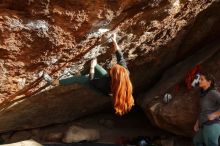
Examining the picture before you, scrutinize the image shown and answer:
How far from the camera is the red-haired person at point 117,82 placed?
237 inches

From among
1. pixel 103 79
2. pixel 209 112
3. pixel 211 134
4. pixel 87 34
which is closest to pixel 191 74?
pixel 209 112

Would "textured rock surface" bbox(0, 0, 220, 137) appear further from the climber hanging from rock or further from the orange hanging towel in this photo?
the orange hanging towel

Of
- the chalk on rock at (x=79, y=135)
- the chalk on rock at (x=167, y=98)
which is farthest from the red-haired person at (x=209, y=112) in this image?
the chalk on rock at (x=79, y=135)

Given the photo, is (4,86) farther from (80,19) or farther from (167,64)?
(167,64)

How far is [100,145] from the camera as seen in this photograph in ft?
27.0

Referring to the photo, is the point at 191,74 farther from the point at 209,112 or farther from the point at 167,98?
the point at 209,112

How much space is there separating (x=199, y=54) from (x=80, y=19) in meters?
3.55

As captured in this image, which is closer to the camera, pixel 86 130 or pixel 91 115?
pixel 86 130

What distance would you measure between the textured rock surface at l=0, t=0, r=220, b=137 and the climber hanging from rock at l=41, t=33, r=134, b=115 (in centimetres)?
37

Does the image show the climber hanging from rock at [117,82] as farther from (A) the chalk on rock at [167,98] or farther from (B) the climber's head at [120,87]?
(A) the chalk on rock at [167,98]

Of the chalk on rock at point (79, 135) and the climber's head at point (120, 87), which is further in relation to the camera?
the chalk on rock at point (79, 135)

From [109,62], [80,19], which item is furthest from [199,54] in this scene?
[80,19]

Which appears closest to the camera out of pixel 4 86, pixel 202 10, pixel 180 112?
pixel 4 86

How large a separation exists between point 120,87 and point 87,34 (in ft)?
2.93
